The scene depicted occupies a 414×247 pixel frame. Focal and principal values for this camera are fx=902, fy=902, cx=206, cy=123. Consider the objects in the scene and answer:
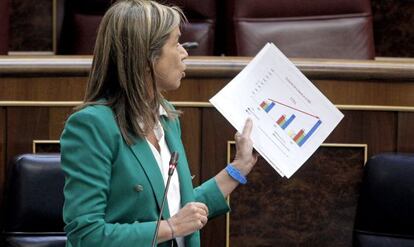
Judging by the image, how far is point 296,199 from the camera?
1577 millimetres

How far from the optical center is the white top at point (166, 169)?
108 cm

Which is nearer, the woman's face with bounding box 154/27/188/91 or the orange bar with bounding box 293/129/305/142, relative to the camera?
the woman's face with bounding box 154/27/188/91

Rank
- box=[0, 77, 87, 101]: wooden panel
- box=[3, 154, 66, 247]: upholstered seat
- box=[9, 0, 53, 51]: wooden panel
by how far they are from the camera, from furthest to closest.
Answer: box=[9, 0, 53, 51]: wooden panel → box=[0, 77, 87, 101]: wooden panel → box=[3, 154, 66, 247]: upholstered seat

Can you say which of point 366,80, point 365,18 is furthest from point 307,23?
point 366,80

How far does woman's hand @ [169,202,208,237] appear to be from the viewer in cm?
99

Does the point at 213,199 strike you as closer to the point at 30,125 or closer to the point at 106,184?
the point at 106,184

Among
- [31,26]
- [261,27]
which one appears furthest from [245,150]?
[31,26]

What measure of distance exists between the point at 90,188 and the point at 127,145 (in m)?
0.08

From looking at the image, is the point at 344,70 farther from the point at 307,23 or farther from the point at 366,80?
the point at 307,23

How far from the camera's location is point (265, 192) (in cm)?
157

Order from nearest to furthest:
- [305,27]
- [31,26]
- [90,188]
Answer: [90,188] < [305,27] < [31,26]

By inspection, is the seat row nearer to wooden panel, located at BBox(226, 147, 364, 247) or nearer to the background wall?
the background wall

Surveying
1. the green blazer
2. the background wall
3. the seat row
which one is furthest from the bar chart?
the background wall

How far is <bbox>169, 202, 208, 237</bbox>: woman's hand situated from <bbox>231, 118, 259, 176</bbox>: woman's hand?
0.21 metres
